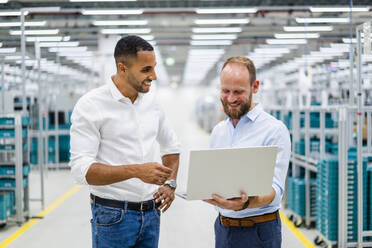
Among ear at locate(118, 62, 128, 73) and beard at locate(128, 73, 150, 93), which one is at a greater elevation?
ear at locate(118, 62, 128, 73)

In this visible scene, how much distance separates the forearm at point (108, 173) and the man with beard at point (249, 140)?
482 millimetres

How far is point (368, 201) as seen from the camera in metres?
4.18

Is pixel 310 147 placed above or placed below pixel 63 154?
above

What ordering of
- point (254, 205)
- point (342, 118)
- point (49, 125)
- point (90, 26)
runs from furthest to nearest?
point (90, 26), point (49, 125), point (342, 118), point (254, 205)

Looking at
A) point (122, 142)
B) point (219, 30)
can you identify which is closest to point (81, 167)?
point (122, 142)

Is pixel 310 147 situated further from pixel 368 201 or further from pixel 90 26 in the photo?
pixel 90 26

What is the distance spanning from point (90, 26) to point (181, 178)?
6.70 meters

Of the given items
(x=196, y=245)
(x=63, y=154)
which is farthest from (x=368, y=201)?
(x=63, y=154)

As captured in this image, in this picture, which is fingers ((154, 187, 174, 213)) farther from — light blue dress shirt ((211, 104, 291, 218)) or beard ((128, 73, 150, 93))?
beard ((128, 73, 150, 93))

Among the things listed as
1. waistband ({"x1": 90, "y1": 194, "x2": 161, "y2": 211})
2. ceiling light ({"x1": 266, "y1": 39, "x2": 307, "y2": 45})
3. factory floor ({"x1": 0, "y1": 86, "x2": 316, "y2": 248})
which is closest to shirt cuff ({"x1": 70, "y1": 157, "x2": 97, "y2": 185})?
waistband ({"x1": 90, "y1": 194, "x2": 161, "y2": 211})

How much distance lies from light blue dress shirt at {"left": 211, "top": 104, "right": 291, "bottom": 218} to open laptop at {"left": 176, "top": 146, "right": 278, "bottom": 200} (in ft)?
0.68

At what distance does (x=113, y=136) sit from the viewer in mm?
1776

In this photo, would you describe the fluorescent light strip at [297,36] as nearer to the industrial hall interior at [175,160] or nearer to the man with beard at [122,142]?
the industrial hall interior at [175,160]

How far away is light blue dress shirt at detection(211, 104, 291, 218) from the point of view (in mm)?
1767
